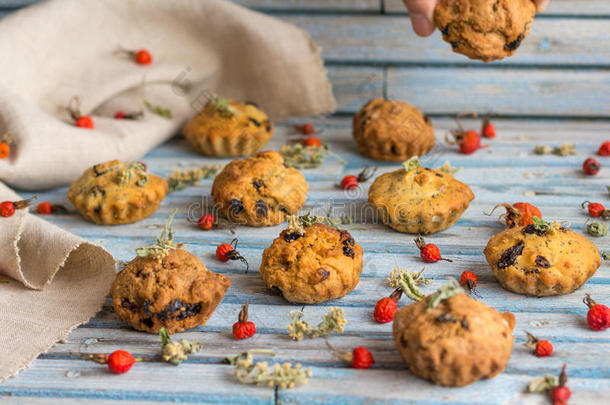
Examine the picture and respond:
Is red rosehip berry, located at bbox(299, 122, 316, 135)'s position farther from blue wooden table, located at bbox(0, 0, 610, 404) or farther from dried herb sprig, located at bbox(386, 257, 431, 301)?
dried herb sprig, located at bbox(386, 257, 431, 301)

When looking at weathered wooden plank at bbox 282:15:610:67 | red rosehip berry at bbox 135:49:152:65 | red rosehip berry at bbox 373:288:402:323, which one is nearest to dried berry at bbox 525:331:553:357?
red rosehip berry at bbox 373:288:402:323

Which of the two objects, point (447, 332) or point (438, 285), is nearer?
point (447, 332)

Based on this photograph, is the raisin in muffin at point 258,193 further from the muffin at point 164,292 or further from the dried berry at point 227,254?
the muffin at point 164,292

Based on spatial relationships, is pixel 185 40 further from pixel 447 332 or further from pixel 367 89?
pixel 447 332

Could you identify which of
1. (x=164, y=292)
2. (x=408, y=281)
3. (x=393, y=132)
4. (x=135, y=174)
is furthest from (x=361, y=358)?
(x=393, y=132)

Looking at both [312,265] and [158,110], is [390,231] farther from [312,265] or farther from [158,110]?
[158,110]

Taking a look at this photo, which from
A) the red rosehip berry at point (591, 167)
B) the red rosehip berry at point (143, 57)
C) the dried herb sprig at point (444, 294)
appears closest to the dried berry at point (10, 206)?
the red rosehip berry at point (143, 57)

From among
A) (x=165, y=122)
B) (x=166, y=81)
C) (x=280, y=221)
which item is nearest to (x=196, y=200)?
(x=280, y=221)
